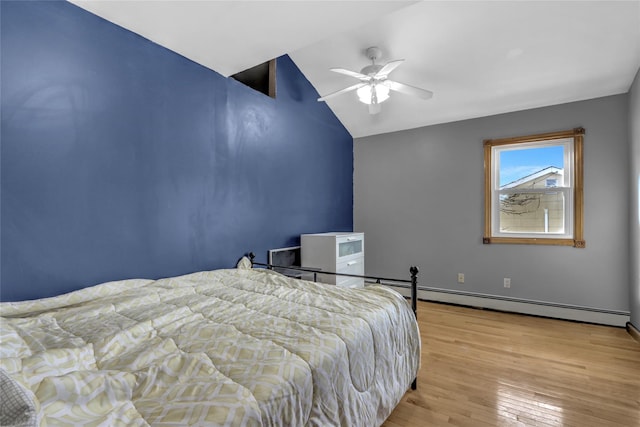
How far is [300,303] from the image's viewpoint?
164 cm

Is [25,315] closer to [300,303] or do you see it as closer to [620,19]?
[300,303]

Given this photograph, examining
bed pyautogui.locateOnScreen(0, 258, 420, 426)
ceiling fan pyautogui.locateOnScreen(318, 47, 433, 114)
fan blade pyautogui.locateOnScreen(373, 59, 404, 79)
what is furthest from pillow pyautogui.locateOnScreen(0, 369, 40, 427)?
fan blade pyautogui.locateOnScreen(373, 59, 404, 79)

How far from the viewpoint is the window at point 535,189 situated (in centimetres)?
313

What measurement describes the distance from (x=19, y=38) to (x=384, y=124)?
11.5ft

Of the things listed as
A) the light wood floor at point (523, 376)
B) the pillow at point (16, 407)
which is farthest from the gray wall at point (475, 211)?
the pillow at point (16, 407)

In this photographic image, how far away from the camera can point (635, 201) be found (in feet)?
8.72

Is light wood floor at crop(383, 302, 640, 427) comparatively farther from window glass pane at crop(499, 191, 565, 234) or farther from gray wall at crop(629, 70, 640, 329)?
window glass pane at crop(499, 191, 565, 234)

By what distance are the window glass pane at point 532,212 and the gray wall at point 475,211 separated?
220 millimetres

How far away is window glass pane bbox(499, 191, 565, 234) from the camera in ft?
10.7

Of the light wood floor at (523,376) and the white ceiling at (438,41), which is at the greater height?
the white ceiling at (438,41)

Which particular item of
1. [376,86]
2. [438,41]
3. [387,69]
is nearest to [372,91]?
[376,86]

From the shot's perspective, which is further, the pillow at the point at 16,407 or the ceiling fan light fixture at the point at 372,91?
the ceiling fan light fixture at the point at 372,91

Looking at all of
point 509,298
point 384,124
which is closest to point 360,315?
point 509,298

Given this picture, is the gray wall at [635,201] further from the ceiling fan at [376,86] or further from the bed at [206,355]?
the bed at [206,355]
